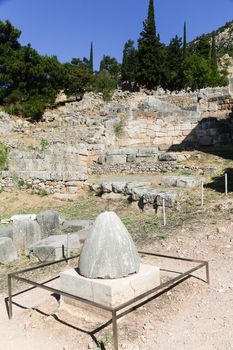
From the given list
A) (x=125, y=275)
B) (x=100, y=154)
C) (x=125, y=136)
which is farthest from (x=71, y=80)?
(x=125, y=275)

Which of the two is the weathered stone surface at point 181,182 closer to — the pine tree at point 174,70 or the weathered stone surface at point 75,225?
the weathered stone surface at point 75,225

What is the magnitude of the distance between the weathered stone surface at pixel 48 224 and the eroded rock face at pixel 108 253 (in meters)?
4.29

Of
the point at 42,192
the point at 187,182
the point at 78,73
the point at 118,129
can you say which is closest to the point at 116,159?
the point at 118,129

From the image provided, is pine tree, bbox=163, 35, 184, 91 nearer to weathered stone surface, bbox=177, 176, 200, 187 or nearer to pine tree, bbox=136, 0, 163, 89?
pine tree, bbox=136, 0, 163, 89

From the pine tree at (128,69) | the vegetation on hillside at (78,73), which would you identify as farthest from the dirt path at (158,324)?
the pine tree at (128,69)

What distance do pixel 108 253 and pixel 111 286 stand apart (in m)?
0.46

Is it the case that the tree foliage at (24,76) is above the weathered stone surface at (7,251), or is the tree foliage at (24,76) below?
above

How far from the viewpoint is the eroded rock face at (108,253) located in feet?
15.7

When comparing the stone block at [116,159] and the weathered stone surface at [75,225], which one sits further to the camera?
the stone block at [116,159]

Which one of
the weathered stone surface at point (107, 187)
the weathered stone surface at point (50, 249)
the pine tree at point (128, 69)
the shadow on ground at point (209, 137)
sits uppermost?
the pine tree at point (128, 69)

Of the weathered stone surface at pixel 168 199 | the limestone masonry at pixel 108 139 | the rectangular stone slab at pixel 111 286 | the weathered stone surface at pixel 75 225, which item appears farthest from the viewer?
the limestone masonry at pixel 108 139

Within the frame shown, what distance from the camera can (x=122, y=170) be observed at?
1709 centimetres

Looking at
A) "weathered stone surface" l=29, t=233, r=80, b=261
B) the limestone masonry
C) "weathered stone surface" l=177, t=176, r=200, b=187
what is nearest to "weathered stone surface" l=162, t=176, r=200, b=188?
"weathered stone surface" l=177, t=176, r=200, b=187

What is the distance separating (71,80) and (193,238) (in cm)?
2687
